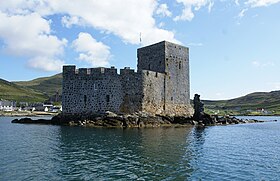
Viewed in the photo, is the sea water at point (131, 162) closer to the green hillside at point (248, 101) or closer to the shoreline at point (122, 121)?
the shoreline at point (122, 121)

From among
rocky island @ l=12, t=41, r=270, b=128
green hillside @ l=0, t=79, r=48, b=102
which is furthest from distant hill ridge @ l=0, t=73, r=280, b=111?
rocky island @ l=12, t=41, r=270, b=128

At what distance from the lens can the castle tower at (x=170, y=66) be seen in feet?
115

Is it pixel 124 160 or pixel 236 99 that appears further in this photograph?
pixel 236 99

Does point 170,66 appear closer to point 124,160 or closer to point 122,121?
point 122,121

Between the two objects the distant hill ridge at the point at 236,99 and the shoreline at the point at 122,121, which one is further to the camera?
the distant hill ridge at the point at 236,99

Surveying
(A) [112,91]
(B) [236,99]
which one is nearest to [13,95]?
(B) [236,99]

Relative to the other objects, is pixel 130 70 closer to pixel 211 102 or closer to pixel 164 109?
pixel 164 109

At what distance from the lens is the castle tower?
35.1 meters

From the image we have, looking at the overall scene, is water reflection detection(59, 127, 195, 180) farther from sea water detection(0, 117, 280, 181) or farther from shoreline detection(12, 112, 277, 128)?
shoreline detection(12, 112, 277, 128)

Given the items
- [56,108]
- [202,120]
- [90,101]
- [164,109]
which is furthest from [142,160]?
[56,108]

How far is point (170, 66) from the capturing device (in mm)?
35594

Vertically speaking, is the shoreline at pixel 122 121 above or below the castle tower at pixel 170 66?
below

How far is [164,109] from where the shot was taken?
34562mm

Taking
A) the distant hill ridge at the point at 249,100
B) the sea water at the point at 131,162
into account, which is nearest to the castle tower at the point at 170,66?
the sea water at the point at 131,162
